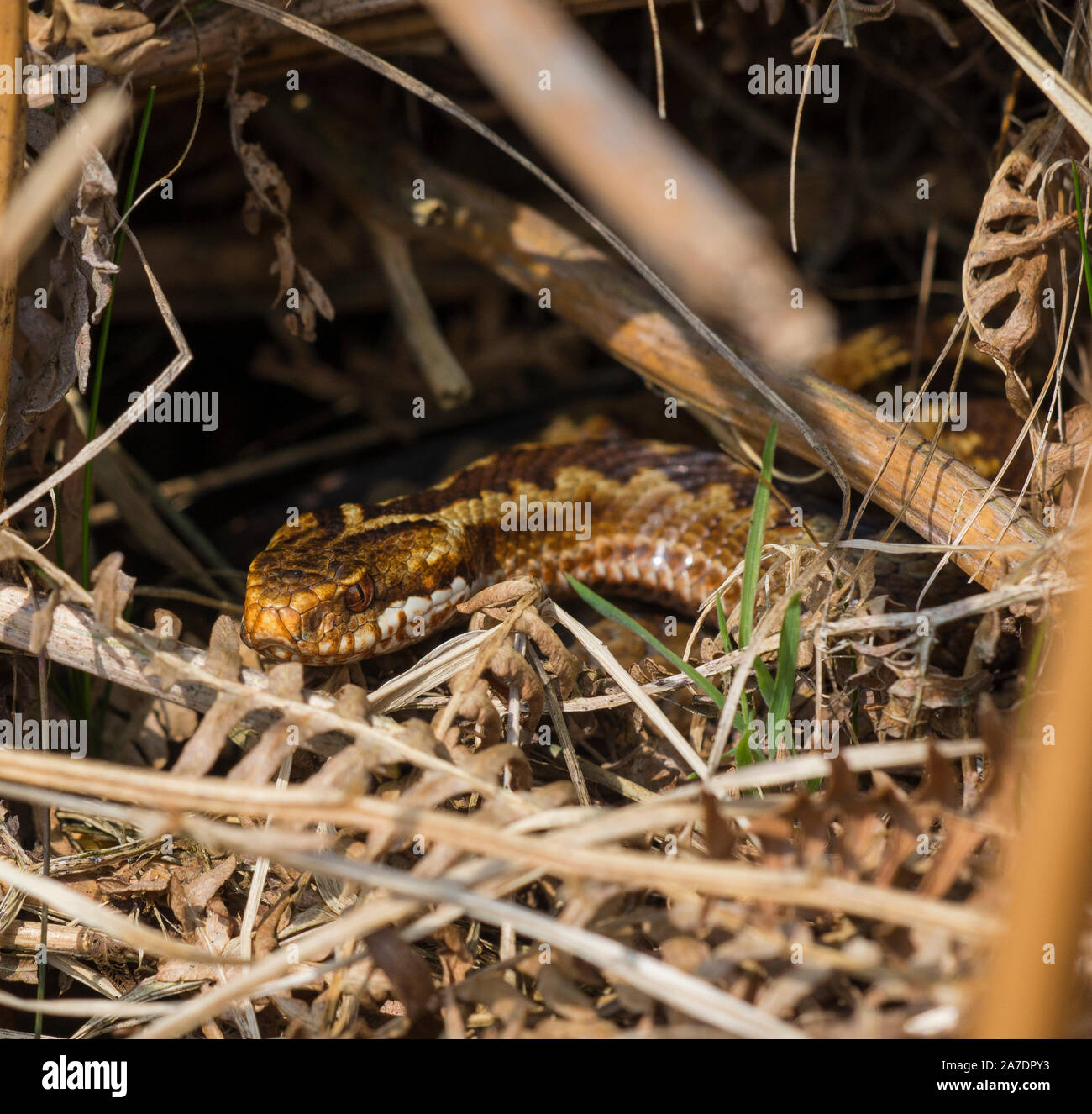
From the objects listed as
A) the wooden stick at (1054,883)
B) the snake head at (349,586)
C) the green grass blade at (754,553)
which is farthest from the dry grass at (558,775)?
the snake head at (349,586)

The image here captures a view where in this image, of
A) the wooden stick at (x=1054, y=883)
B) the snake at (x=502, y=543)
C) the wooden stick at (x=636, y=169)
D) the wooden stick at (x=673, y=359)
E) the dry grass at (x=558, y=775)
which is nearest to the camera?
the wooden stick at (x=636, y=169)

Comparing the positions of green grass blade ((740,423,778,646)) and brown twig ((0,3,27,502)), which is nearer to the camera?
brown twig ((0,3,27,502))

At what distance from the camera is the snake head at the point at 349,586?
12.8 ft

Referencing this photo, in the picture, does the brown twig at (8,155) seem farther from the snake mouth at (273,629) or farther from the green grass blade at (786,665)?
the green grass blade at (786,665)

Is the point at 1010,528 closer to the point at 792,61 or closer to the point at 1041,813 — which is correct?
the point at 1041,813

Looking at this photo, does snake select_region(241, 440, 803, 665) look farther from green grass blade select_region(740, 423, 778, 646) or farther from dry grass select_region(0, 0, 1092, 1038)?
green grass blade select_region(740, 423, 778, 646)

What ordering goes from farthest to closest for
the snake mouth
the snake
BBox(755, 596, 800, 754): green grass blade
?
the snake, the snake mouth, BBox(755, 596, 800, 754): green grass blade

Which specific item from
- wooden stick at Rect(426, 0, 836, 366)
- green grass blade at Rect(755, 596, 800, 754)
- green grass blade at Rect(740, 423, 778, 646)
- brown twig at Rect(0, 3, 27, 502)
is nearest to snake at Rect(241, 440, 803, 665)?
brown twig at Rect(0, 3, 27, 502)

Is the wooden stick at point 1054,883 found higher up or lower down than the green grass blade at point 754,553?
lower down

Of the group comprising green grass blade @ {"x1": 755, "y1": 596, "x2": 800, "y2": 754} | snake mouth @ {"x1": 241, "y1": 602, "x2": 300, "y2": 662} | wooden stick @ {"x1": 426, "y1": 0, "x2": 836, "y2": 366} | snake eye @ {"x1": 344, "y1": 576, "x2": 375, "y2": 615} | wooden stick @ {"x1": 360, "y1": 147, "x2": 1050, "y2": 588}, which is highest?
wooden stick @ {"x1": 360, "y1": 147, "x2": 1050, "y2": 588}

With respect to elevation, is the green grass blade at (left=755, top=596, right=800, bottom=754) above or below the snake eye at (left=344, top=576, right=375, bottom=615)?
below

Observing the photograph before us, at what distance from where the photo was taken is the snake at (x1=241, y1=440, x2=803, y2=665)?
13.2 ft
